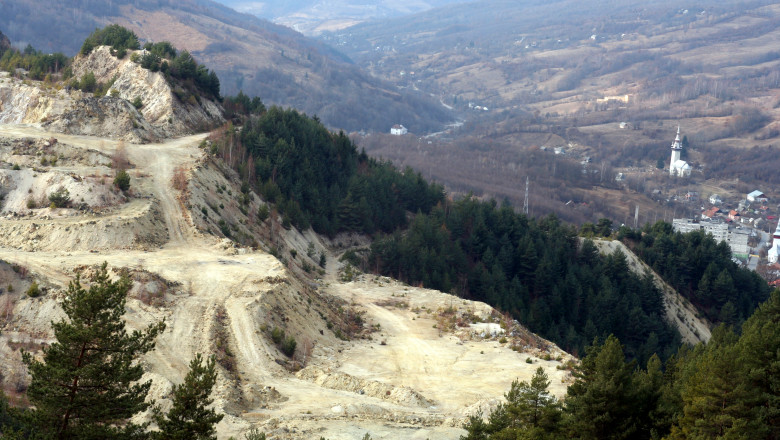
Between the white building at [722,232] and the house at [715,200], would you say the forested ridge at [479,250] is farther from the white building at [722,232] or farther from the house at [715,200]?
the house at [715,200]

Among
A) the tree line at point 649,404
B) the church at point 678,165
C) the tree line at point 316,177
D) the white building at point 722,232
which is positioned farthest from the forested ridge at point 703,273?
the church at point 678,165

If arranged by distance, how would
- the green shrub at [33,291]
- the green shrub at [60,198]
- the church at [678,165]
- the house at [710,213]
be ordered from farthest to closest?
the church at [678,165] < the house at [710,213] < the green shrub at [60,198] < the green shrub at [33,291]

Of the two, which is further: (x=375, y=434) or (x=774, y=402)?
(x=375, y=434)

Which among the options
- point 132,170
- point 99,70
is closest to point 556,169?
point 99,70

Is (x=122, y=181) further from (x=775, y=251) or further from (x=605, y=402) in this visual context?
(x=775, y=251)

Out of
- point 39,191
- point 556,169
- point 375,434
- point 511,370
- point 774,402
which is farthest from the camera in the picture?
point 556,169

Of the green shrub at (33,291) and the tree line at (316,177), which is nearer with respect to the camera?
the green shrub at (33,291)

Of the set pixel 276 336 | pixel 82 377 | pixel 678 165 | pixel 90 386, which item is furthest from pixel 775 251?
pixel 82 377

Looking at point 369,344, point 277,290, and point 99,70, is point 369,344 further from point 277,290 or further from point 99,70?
point 99,70
